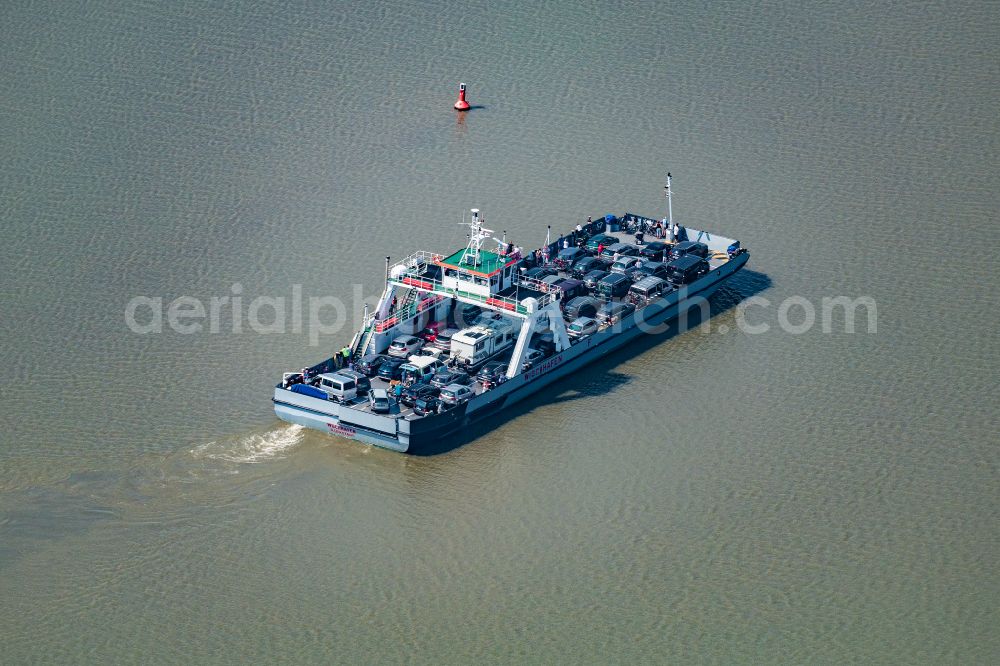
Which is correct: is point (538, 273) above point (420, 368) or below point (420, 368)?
above

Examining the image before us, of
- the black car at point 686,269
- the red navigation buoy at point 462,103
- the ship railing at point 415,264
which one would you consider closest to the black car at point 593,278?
the black car at point 686,269

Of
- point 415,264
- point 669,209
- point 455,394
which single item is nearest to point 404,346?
point 415,264

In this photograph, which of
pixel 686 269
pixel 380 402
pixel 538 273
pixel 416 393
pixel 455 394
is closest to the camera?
pixel 380 402

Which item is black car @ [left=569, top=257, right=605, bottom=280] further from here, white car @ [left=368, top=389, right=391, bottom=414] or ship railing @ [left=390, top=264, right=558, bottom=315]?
white car @ [left=368, top=389, right=391, bottom=414]

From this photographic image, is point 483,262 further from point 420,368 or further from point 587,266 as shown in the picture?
point 587,266

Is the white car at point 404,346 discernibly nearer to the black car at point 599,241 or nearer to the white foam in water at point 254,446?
the white foam in water at point 254,446
